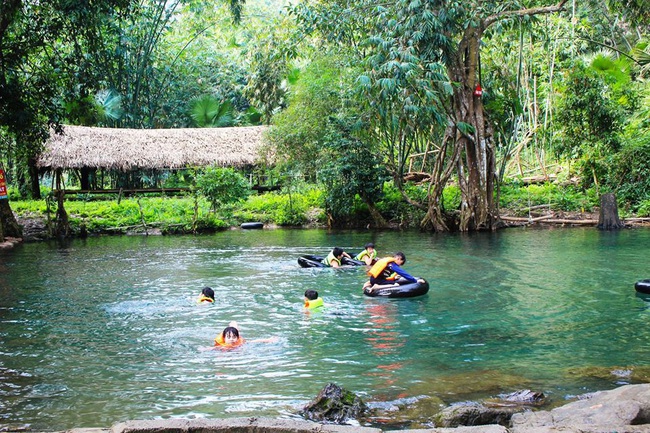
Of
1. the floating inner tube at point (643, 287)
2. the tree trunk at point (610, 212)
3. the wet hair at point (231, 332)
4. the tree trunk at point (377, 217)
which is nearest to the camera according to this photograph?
the wet hair at point (231, 332)

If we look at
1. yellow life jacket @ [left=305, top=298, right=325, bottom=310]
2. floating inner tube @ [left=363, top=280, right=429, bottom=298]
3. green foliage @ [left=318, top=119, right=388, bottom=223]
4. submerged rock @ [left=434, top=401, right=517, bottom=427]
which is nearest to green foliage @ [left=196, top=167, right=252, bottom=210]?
green foliage @ [left=318, top=119, right=388, bottom=223]

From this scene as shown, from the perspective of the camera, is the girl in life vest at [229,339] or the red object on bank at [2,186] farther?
the red object on bank at [2,186]

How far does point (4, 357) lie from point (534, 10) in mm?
18386

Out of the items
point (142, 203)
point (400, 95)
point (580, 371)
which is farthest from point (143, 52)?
point (580, 371)

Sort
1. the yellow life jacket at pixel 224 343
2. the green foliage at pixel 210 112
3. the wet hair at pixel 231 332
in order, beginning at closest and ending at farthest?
the wet hair at pixel 231 332
the yellow life jacket at pixel 224 343
the green foliage at pixel 210 112

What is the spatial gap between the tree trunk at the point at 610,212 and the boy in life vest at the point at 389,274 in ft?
43.2

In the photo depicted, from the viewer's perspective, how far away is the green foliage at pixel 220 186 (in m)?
27.7

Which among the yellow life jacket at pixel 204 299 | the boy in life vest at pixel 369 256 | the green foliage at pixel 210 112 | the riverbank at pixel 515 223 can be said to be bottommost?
the yellow life jacket at pixel 204 299

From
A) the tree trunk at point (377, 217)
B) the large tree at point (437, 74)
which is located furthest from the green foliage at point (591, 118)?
the tree trunk at point (377, 217)

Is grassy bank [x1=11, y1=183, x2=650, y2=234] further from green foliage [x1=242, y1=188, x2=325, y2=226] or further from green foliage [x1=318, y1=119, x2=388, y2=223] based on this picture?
green foliage [x1=318, y1=119, x2=388, y2=223]

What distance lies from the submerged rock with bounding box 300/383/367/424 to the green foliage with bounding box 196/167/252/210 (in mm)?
21670

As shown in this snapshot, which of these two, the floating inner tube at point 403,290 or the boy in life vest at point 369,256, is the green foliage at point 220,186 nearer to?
the boy in life vest at point 369,256

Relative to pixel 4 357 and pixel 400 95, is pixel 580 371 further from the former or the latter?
pixel 400 95

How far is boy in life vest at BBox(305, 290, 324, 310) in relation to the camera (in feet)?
39.2
